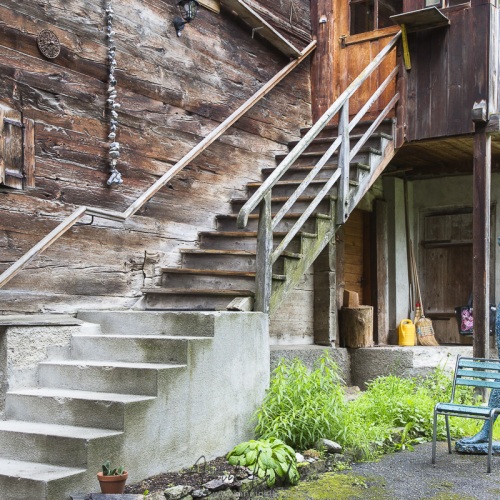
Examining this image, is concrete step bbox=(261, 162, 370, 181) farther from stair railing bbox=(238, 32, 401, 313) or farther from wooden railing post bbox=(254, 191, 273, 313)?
wooden railing post bbox=(254, 191, 273, 313)

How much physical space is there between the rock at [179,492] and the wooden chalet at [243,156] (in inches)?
60.5

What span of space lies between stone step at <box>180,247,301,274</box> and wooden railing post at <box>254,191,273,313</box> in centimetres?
42

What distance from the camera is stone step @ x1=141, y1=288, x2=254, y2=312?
595cm

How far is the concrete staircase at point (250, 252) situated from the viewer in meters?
6.19

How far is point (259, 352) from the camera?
5730mm

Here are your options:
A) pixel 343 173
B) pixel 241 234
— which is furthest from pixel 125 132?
pixel 343 173

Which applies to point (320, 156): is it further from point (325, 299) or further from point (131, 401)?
point (131, 401)

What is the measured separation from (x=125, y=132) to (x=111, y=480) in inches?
131

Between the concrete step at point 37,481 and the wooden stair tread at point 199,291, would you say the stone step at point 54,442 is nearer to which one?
the concrete step at point 37,481

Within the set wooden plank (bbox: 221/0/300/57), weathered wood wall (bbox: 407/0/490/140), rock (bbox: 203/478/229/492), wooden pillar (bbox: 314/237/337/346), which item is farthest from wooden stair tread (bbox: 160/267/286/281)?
weathered wood wall (bbox: 407/0/490/140)

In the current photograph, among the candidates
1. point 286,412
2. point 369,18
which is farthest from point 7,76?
point 369,18

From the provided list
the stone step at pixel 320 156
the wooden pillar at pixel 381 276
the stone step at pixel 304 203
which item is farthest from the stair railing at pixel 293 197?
the wooden pillar at pixel 381 276

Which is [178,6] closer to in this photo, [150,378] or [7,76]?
[7,76]

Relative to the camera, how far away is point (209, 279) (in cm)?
654
